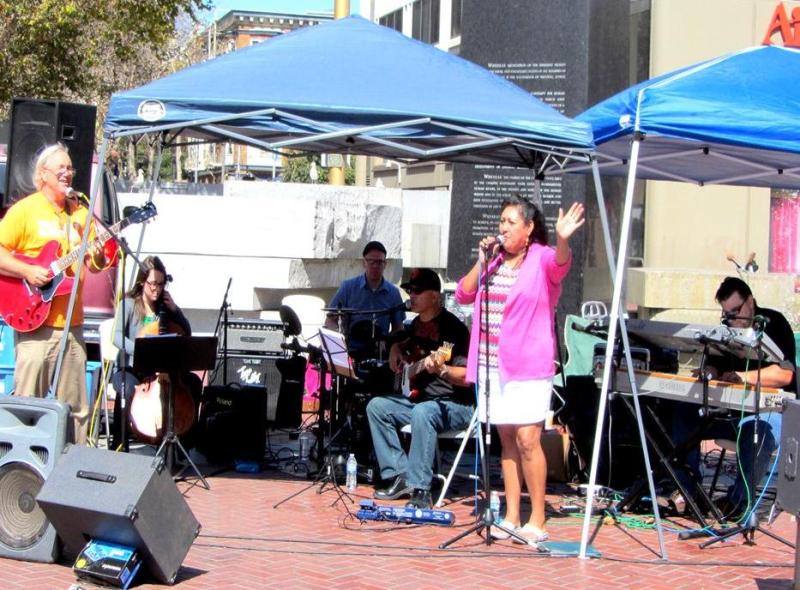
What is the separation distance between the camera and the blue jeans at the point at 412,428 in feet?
24.5

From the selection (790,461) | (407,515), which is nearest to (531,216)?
(407,515)

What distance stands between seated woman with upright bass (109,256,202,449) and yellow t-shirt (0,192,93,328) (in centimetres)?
87

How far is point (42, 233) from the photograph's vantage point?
23.4 feet

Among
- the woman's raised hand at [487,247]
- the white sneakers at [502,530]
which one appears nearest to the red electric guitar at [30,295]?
the woman's raised hand at [487,247]

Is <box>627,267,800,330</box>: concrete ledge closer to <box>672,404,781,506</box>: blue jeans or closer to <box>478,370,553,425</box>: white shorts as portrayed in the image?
<box>672,404,781,506</box>: blue jeans

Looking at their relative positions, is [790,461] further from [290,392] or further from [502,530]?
[290,392]

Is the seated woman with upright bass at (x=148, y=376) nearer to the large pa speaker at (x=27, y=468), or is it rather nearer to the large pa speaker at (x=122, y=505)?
the large pa speaker at (x=27, y=468)

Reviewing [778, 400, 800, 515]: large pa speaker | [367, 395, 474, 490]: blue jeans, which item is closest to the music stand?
[367, 395, 474, 490]: blue jeans

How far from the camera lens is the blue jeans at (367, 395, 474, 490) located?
748cm

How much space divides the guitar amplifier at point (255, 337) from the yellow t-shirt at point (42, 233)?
3.11m

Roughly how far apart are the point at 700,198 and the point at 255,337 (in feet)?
24.6

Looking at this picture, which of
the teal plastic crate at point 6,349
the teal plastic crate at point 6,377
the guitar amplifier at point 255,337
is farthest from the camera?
the guitar amplifier at point 255,337

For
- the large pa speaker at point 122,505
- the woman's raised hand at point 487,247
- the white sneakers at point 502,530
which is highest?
the woman's raised hand at point 487,247

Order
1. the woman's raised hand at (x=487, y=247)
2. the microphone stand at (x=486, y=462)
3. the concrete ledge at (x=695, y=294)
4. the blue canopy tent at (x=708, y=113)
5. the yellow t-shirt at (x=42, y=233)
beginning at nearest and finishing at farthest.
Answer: the blue canopy tent at (x=708, y=113)
the microphone stand at (x=486, y=462)
the woman's raised hand at (x=487, y=247)
the yellow t-shirt at (x=42, y=233)
the concrete ledge at (x=695, y=294)
